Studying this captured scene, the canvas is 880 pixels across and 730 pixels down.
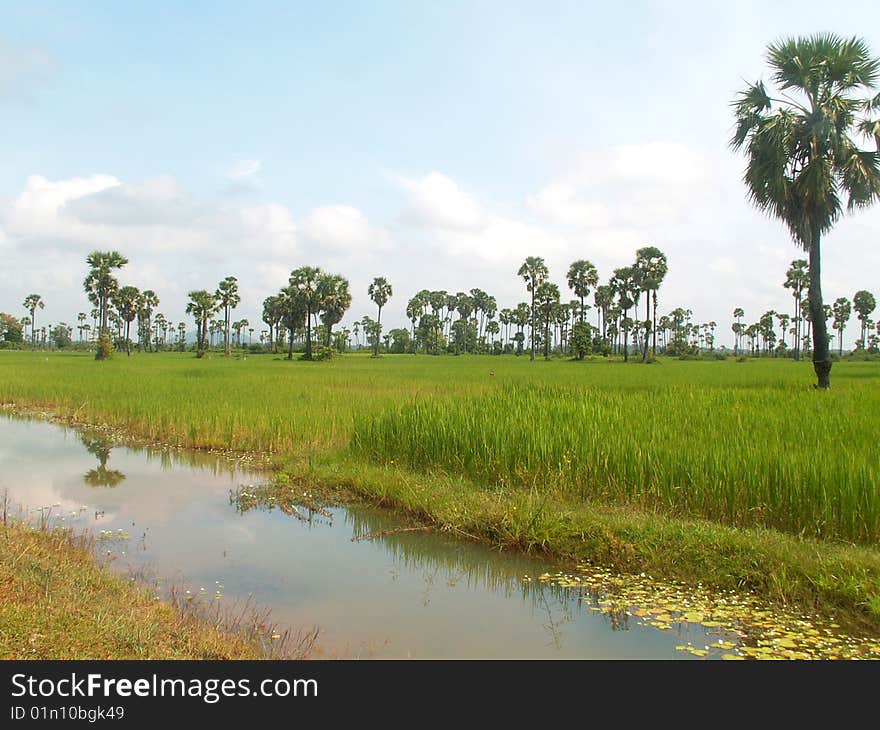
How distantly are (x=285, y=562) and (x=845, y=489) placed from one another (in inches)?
216

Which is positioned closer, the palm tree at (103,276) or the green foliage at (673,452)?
the green foliage at (673,452)

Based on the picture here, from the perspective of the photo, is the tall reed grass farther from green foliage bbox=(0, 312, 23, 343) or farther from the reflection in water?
green foliage bbox=(0, 312, 23, 343)

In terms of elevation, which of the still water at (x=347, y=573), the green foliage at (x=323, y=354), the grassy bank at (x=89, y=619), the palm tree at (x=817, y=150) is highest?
the palm tree at (x=817, y=150)

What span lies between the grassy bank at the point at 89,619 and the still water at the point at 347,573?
64 cm

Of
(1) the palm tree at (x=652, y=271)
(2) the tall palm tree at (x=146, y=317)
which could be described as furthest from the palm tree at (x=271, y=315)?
(1) the palm tree at (x=652, y=271)

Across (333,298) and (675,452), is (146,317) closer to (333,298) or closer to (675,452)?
(333,298)

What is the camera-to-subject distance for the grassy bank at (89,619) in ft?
11.1

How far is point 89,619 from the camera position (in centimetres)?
375

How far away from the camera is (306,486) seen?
8.62 meters

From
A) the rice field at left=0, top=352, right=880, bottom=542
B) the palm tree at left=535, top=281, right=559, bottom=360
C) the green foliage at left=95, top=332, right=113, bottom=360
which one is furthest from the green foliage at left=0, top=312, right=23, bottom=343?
the rice field at left=0, top=352, right=880, bottom=542

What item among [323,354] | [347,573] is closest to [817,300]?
[347,573]

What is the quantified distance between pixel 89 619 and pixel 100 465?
789 cm

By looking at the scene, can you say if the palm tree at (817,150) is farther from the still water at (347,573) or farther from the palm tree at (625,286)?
the palm tree at (625,286)
